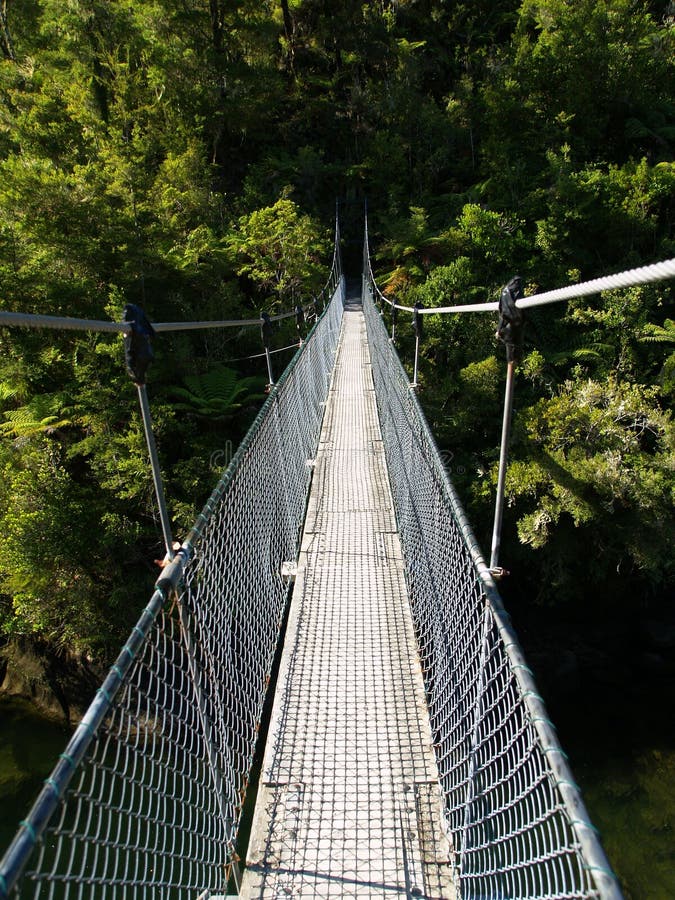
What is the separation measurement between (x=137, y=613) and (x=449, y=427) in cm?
440

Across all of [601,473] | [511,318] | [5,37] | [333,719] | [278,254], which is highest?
[5,37]

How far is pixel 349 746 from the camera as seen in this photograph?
143 cm

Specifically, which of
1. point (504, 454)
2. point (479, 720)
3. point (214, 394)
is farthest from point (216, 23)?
point (479, 720)

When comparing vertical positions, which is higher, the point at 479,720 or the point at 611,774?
the point at 611,774

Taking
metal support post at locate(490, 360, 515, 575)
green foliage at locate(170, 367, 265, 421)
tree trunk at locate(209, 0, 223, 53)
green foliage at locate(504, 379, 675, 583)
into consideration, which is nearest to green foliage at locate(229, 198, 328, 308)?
green foliage at locate(170, 367, 265, 421)

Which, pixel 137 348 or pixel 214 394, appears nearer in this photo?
pixel 137 348

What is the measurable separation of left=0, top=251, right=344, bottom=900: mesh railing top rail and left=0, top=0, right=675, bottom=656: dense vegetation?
3939mm

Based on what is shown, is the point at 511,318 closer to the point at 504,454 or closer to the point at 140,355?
the point at 504,454

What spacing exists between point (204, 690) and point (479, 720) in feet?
2.18

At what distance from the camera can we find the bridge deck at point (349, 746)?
1.16 metres

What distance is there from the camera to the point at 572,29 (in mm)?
9539

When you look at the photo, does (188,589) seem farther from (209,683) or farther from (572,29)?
(572,29)

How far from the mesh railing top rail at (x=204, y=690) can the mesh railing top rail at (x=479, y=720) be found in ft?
1.65

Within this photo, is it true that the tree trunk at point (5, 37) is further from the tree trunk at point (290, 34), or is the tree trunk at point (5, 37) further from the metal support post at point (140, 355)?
the metal support post at point (140, 355)
